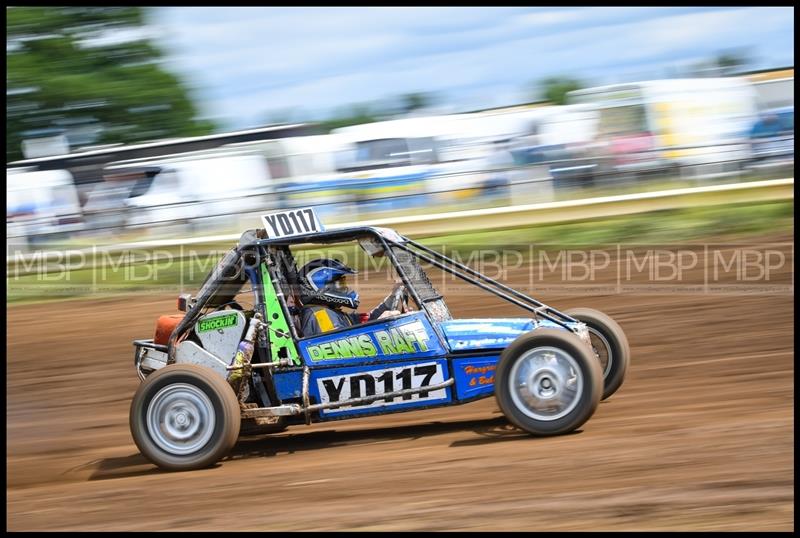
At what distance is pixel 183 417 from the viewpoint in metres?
5.97

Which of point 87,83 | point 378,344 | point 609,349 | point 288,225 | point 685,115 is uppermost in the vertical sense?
point 87,83

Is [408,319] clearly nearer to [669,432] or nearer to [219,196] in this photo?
[669,432]

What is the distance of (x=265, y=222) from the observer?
→ 6191 millimetres

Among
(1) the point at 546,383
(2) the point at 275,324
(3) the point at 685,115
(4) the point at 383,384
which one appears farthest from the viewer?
(3) the point at 685,115

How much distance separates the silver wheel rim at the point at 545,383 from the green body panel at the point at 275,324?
4.54ft

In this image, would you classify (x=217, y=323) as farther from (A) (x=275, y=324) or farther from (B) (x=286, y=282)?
(B) (x=286, y=282)

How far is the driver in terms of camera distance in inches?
243

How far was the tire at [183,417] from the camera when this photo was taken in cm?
587

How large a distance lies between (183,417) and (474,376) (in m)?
1.78

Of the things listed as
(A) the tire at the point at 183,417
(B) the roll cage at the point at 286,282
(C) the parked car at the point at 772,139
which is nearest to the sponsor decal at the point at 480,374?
(B) the roll cage at the point at 286,282

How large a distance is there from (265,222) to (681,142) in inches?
328

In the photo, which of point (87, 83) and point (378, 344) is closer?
point (378, 344)

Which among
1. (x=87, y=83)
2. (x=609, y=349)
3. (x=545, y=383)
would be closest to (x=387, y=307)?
(x=545, y=383)

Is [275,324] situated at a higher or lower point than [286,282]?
lower
